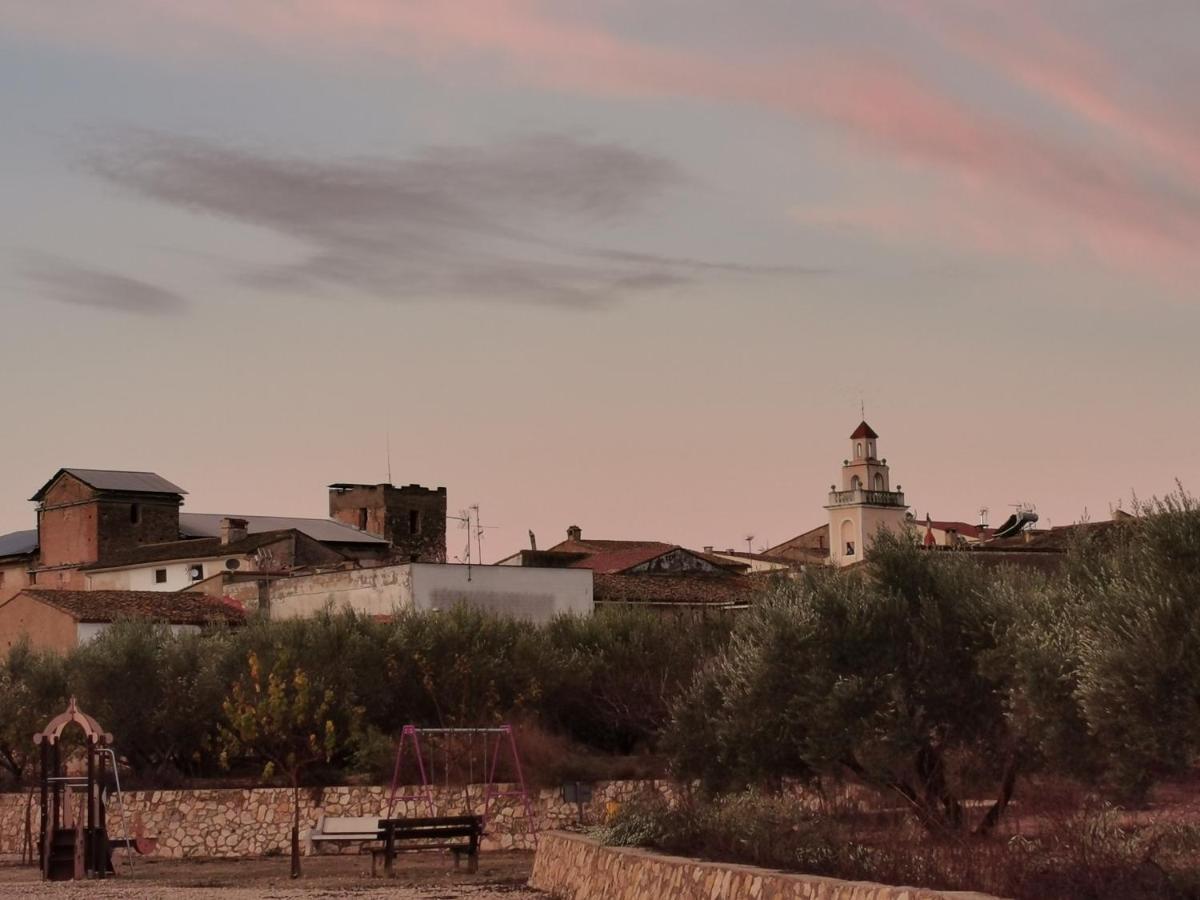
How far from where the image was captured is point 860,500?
123 metres

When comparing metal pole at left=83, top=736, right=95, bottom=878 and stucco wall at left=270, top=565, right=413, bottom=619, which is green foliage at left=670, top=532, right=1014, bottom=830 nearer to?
metal pole at left=83, top=736, right=95, bottom=878

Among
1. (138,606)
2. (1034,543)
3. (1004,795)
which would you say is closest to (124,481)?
(138,606)

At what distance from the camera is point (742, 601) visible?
63750 millimetres

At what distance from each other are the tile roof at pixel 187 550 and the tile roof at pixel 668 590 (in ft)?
63.2

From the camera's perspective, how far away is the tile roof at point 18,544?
318 ft

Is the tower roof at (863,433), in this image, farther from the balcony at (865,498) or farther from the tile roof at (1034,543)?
the tile roof at (1034,543)

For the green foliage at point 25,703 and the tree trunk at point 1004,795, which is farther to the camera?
the green foliage at point 25,703

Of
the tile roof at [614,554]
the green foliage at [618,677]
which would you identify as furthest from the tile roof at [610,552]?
the green foliage at [618,677]

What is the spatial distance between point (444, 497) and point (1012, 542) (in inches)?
1663

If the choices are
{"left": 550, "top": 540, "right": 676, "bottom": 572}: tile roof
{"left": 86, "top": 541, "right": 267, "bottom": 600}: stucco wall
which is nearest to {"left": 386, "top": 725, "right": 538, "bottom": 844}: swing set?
{"left": 550, "top": 540, "right": 676, "bottom": 572}: tile roof

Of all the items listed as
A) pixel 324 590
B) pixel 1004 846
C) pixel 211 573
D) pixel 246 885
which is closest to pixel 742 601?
pixel 324 590

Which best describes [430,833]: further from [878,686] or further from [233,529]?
[233,529]

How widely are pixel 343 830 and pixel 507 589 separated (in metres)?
26.9

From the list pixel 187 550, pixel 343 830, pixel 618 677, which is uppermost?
pixel 187 550
